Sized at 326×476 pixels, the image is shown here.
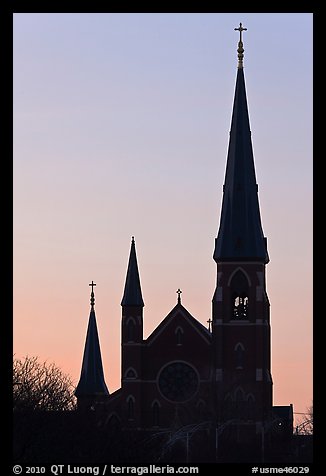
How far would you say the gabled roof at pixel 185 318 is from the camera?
100188 millimetres

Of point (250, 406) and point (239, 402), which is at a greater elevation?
point (239, 402)

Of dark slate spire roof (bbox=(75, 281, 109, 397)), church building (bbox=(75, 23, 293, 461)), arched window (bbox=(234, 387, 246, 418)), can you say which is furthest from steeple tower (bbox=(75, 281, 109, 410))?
arched window (bbox=(234, 387, 246, 418))

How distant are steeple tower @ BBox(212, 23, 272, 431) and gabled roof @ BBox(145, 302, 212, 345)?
1526mm

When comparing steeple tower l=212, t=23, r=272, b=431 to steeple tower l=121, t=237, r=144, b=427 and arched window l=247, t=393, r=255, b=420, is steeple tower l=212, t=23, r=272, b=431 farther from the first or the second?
steeple tower l=121, t=237, r=144, b=427

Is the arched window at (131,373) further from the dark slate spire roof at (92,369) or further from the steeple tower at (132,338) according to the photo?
the dark slate spire roof at (92,369)

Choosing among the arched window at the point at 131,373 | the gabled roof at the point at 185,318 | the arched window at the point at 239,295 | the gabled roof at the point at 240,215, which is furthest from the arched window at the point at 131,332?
the gabled roof at the point at 240,215

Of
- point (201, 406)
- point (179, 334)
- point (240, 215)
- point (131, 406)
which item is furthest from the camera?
point (131, 406)

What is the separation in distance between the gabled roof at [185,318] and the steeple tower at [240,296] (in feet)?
5.01

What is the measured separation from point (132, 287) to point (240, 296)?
269 inches

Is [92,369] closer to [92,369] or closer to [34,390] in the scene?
[92,369]

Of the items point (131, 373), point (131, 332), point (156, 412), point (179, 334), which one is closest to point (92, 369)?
point (131, 373)

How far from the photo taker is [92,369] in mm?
112438
